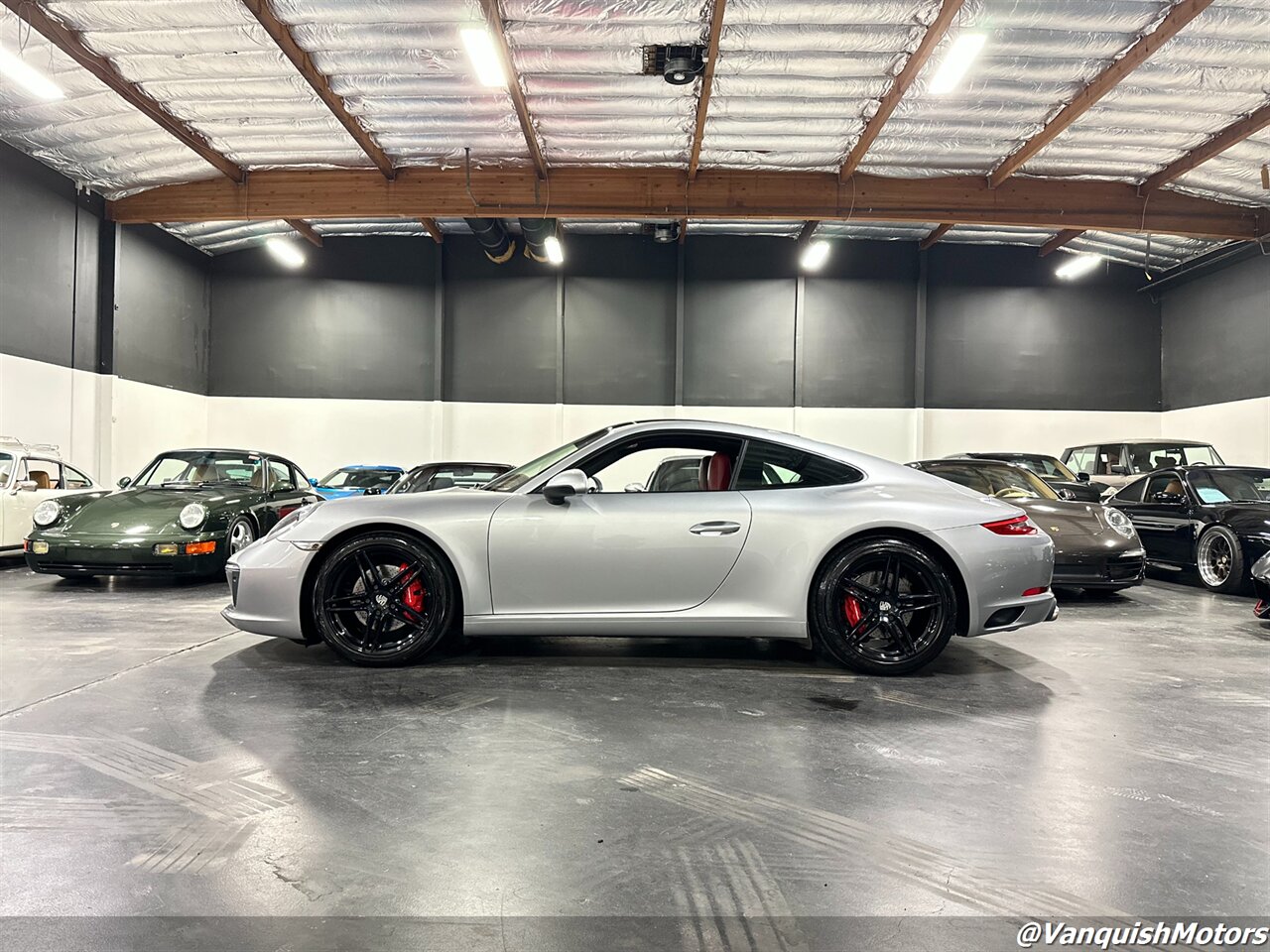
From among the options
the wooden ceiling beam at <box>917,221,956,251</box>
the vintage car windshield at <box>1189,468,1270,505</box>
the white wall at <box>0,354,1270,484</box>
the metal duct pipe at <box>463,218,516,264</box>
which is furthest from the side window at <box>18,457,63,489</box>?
the wooden ceiling beam at <box>917,221,956,251</box>

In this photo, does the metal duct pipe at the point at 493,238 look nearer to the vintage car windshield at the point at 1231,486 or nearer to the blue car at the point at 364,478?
the blue car at the point at 364,478

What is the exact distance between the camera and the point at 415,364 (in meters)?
14.8

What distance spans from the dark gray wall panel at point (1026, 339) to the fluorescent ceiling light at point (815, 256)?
242cm

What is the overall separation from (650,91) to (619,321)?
615 cm

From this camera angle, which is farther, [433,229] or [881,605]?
[433,229]

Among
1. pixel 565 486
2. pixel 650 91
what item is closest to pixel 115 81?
pixel 650 91

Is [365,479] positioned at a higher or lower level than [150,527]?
higher

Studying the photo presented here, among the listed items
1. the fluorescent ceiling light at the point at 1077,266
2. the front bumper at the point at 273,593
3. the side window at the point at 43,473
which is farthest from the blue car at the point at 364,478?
the fluorescent ceiling light at the point at 1077,266

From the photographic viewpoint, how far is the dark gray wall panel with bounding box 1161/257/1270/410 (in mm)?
12789

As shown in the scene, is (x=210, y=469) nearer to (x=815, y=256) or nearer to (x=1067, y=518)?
(x=1067, y=518)

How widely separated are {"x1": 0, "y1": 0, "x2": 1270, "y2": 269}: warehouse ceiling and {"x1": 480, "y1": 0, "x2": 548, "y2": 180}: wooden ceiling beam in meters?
0.05

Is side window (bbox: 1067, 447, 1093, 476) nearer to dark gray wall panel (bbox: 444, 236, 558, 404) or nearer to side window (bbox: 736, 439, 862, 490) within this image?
dark gray wall panel (bbox: 444, 236, 558, 404)

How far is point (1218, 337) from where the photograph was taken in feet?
44.9

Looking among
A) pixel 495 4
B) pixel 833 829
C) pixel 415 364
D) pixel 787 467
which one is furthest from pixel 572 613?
pixel 415 364
